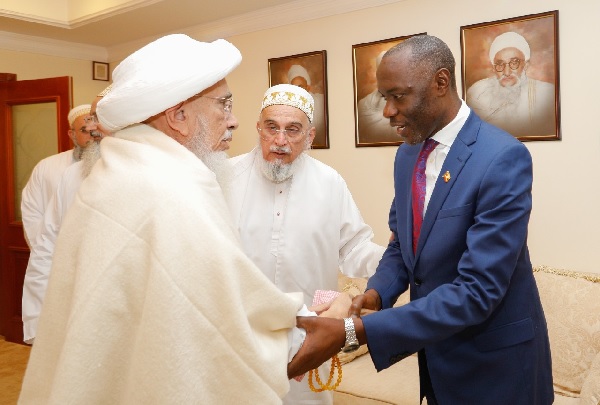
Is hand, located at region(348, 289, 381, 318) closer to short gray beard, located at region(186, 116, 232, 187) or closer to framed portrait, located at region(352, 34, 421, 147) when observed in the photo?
short gray beard, located at region(186, 116, 232, 187)

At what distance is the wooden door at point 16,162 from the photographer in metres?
5.62

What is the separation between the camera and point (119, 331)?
129cm

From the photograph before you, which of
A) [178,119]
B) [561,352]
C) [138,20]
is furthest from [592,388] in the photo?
[138,20]

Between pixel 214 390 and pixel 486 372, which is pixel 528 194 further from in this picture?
pixel 214 390

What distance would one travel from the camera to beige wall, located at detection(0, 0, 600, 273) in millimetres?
3592

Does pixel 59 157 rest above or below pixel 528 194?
above

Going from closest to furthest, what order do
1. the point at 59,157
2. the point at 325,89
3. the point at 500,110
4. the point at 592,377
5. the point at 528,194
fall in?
the point at 528,194
the point at 592,377
the point at 500,110
the point at 59,157
the point at 325,89

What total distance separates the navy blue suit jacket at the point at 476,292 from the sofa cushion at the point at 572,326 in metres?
1.63

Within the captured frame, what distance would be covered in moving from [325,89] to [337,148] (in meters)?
0.52

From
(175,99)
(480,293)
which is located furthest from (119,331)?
(480,293)

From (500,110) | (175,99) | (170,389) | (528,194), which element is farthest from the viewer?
(500,110)

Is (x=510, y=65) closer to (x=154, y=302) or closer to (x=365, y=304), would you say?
(x=365, y=304)

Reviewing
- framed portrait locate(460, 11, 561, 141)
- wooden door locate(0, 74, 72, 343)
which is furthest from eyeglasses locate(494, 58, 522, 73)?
wooden door locate(0, 74, 72, 343)

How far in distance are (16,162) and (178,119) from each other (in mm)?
4881
